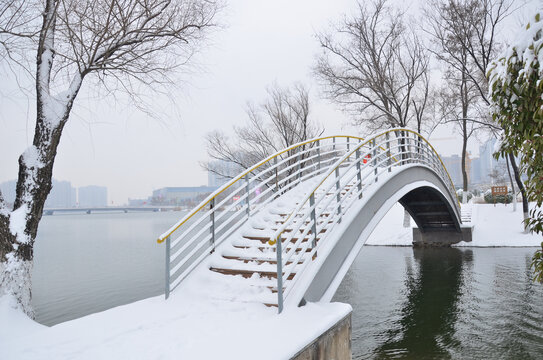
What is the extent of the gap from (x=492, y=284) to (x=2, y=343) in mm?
11844

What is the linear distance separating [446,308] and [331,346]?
6.33m

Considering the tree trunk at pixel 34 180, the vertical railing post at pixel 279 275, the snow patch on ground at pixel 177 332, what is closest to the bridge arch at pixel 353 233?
the vertical railing post at pixel 279 275

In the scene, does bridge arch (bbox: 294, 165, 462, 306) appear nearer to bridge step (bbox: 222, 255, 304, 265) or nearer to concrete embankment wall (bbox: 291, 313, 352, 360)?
bridge step (bbox: 222, 255, 304, 265)

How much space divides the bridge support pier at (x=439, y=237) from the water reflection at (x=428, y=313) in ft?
11.2

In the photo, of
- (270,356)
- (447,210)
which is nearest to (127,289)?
(270,356)

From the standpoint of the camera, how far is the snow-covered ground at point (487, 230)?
18250 millimetres

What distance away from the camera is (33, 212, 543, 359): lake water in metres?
7.14

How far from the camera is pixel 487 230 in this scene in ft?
65.1

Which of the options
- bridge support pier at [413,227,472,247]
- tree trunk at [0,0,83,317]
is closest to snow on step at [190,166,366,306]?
tree trunk at [0,0,83,317]

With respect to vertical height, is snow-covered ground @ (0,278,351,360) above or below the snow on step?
below

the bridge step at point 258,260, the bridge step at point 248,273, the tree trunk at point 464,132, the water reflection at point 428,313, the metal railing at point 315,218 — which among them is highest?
the tree trunk at point 464,132

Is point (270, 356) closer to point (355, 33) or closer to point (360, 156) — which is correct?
→ point (360, 156)

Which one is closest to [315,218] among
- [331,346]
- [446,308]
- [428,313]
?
[331,346]

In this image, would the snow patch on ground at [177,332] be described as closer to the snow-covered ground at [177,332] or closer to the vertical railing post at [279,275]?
the snow-covered ground at [177,332]
